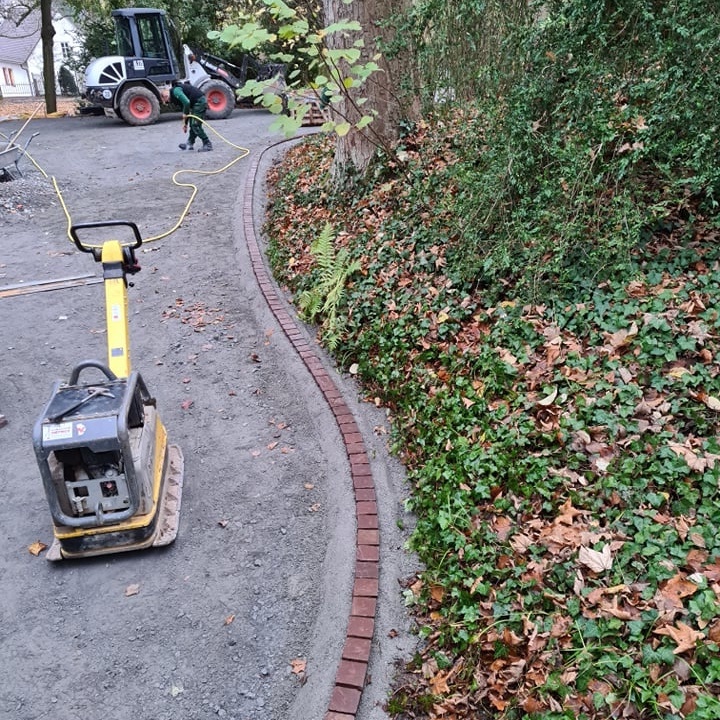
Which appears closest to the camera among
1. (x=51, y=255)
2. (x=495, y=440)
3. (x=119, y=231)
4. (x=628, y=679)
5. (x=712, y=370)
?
(x=628, y=679)

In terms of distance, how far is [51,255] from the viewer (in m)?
9.02

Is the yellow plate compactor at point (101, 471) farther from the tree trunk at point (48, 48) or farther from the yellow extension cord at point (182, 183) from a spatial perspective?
the tree trunk at point (48, 48)

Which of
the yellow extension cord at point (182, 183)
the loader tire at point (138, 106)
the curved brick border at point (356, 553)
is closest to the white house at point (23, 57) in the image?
the loader tire at point (138, 106)

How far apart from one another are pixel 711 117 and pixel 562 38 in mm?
1406

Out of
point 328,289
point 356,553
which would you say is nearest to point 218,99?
point 328,289

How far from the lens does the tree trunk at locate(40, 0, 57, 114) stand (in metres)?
19.6

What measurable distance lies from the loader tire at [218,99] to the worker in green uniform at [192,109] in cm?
413

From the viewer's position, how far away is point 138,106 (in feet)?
58.4

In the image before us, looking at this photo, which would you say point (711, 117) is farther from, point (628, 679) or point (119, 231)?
point (119, 231)

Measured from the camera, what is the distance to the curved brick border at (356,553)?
3.02m

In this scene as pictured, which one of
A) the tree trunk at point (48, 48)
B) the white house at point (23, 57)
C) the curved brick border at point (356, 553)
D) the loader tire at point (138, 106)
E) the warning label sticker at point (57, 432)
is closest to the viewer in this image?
the curved brick border at point (356, 553)

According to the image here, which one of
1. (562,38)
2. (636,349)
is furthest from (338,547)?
(562,38)

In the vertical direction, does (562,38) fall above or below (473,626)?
above

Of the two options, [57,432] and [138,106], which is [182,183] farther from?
[57,432]
